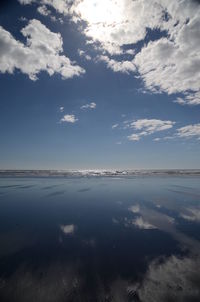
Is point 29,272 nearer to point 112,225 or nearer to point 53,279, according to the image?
point 53,279

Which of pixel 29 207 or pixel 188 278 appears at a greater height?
pixel 29 207

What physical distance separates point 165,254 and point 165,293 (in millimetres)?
2242

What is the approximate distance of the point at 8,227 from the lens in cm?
970

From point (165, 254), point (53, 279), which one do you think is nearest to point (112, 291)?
point (53, 279)

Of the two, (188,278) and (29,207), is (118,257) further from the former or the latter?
(29,207)

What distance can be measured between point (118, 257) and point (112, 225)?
3659mm

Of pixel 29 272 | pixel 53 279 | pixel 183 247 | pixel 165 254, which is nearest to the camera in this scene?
pixel 53 279

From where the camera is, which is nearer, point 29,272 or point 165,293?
point 165,293

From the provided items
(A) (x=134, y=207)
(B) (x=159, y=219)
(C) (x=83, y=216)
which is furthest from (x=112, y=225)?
(A) (x=134, y=207)

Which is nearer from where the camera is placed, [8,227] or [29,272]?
[29,272]

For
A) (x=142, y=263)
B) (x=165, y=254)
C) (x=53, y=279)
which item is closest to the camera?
(x=53, y=279)

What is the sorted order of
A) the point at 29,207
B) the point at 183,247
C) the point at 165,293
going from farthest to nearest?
the point at 29,207
the point at 183,247
the point at 165,293

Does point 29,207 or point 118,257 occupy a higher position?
point 29,207

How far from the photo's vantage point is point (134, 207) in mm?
14625
